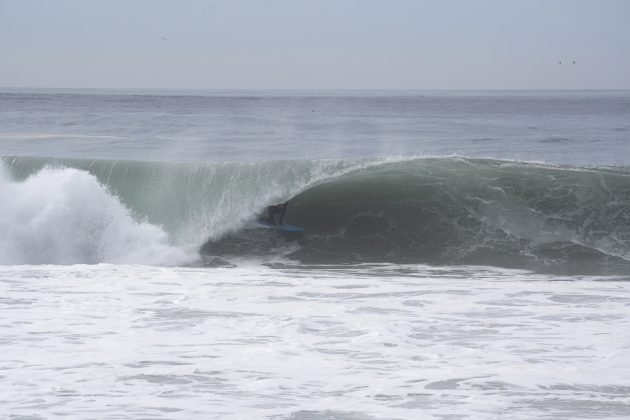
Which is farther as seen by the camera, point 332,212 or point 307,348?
point 332,212

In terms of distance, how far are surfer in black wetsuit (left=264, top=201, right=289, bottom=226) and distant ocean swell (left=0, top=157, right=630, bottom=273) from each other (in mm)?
177

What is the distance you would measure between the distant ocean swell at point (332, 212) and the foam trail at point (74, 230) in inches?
0.8

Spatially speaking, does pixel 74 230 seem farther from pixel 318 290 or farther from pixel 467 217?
pixel 467 217

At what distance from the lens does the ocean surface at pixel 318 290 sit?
564cm

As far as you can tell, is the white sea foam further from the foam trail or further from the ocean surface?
the foam trail

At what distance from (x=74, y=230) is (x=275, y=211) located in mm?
3399

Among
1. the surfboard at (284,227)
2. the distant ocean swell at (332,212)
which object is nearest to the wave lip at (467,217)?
the distant ocean swell at (332,212)

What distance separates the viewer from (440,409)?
5336 millimetres

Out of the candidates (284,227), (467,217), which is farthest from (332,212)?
(467,217)

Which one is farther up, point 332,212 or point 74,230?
point 332,212

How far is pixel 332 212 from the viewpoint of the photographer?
14.4 metres

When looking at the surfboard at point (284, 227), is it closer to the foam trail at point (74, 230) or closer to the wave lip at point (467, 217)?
the wave lip at point (467, 217)

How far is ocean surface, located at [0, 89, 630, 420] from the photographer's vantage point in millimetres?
5645

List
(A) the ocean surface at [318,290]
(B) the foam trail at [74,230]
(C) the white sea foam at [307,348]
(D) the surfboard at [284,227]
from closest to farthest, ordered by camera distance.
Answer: (C) the white sea foam at [307,348]
(A) the ocean surface at [318,290]
(B) the foam trail at [74,230]
(D) the surfboard at [284,227]
